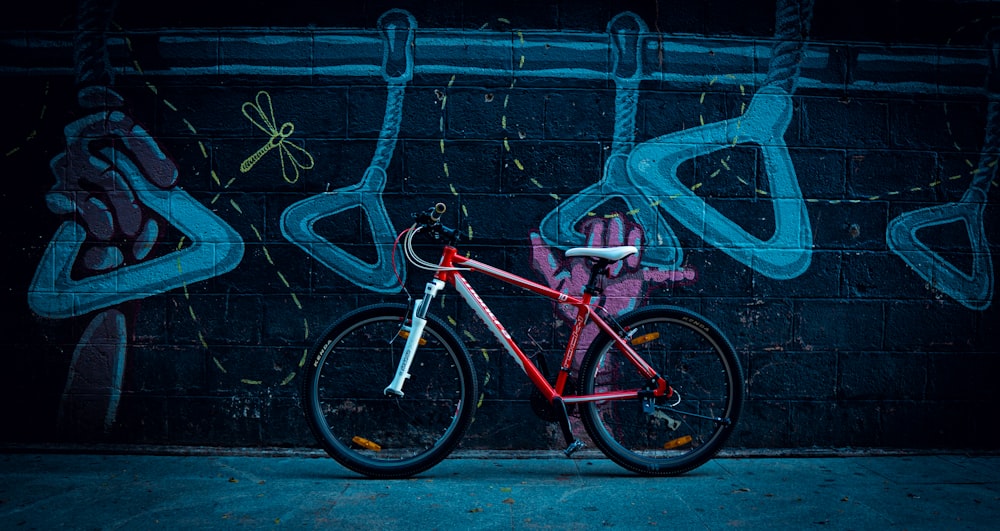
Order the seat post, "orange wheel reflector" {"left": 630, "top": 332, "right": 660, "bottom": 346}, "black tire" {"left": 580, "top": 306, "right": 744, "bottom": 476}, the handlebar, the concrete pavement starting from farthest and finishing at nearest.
→ "black tire" {"left": 580, "top": 306, "right": 744, "bottom": 476} < "orange wheel reflector" {"left": 630, "top": 332, "right": 660, "bottom": 346} < the seat post < the handlebar < the concrete pavement

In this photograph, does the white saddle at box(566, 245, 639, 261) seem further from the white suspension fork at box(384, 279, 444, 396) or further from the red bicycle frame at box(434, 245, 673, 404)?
the white suspension fork at box(384, 279, 444, 396)

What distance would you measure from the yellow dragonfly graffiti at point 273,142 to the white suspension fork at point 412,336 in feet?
3.59

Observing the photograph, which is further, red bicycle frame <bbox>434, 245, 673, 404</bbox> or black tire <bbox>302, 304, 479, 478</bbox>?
black tire <bbox>302, 304, 479, 478</bbox>

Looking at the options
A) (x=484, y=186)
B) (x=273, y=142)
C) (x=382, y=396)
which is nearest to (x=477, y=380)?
(x=382, y=396)

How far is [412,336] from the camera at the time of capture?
3.26 m

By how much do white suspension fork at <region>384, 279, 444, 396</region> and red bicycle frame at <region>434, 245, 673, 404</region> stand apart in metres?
0.13

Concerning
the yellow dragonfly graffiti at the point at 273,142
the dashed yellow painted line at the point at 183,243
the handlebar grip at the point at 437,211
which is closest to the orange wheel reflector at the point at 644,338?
the handlebar grip at the point at 437,211

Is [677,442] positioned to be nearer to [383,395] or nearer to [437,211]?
[383,395]

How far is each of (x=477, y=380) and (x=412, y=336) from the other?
489 mm

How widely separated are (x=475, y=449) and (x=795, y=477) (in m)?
1.70

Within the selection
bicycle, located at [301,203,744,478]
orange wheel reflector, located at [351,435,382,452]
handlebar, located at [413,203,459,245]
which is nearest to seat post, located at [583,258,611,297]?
bicycle, located at [301,203,744,478]

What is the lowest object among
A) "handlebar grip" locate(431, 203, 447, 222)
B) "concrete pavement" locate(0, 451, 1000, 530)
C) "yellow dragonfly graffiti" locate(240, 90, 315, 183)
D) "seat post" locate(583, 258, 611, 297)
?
"concrete pavement" locate(0, 451, 1000, 530)

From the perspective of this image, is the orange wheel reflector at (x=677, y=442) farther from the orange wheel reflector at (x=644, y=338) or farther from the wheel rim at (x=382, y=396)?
the wheel rim at (x=382, y=396)

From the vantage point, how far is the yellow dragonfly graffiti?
3693mm
